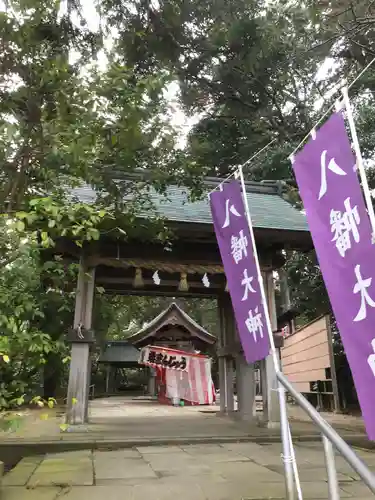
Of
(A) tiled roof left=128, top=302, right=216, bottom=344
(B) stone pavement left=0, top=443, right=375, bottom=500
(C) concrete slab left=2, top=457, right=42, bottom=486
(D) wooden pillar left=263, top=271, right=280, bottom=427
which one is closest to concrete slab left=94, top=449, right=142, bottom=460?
(B) stone pavement left=0, top=443, right=375, bottom=500

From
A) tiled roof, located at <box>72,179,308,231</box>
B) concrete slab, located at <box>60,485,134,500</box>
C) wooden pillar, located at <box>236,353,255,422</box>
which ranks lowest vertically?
concrete slab, located at <box>60,485,134,500</box>

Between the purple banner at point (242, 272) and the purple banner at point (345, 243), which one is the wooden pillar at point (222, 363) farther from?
the purple banner at point (345, 243)

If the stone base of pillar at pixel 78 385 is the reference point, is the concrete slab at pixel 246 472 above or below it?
below

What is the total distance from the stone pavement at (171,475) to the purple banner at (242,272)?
3.62 ft

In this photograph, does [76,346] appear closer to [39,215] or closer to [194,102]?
[39,215]

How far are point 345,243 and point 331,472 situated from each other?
1.22m

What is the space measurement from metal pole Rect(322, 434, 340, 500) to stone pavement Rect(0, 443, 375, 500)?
1189 mm

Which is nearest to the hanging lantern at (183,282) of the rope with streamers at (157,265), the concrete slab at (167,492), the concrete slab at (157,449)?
the rope with streamers at (157,265)

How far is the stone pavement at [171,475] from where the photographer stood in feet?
10.5

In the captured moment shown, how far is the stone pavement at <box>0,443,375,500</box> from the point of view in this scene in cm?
321

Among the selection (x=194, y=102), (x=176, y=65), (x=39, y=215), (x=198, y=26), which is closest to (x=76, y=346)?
(x=39, y=215)

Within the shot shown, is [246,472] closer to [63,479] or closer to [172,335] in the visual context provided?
[63,479]

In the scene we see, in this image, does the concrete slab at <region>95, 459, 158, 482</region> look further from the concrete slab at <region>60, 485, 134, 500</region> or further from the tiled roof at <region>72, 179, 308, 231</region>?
the tiled roof at <region>72, 179, 308, 231</region>

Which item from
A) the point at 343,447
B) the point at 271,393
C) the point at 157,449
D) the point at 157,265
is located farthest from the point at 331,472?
the point at 157,265
